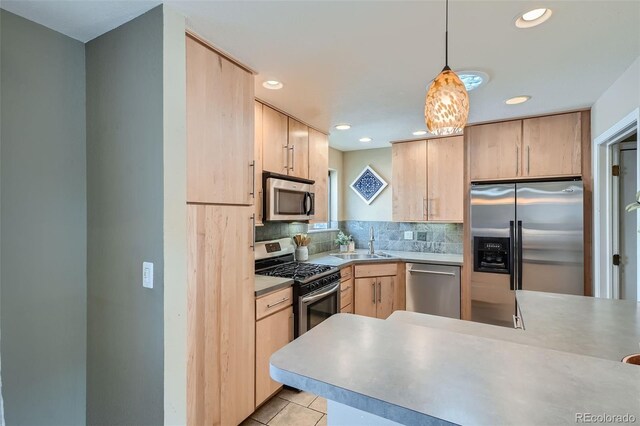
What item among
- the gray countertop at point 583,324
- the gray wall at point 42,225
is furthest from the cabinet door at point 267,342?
→ the gray countertop at point 583,324

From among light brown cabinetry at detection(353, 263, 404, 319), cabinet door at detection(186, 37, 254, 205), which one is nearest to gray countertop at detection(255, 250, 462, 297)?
light brown cabinetry at detection(353, 263, 404, 319)

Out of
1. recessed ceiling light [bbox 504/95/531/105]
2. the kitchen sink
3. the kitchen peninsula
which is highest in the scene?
recessed ceiling light [bbox 504/95/531/105]

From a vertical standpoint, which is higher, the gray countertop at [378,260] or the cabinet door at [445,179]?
the cabinet door at [445,179]

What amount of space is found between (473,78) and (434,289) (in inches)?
84.3

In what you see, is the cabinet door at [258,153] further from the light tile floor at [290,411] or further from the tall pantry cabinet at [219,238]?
the light tile floor at [290,411]

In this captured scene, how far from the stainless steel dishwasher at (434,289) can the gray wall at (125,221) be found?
2.66m

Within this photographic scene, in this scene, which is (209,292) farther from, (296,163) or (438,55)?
(438,55)

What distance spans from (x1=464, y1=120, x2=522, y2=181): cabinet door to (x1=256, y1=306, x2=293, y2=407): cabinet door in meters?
2.39

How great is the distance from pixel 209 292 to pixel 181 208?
20.1 inches

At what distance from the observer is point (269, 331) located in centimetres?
214

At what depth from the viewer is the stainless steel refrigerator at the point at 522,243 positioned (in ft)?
8.61

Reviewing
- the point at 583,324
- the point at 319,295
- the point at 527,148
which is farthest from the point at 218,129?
the point at 527,148

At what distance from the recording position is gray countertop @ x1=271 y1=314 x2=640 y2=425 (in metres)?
0.60

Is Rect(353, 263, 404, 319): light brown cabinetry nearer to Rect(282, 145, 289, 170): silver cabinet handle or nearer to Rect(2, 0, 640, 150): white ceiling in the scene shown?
Rect(282, 145, 289, 170): silver cabinet handle
